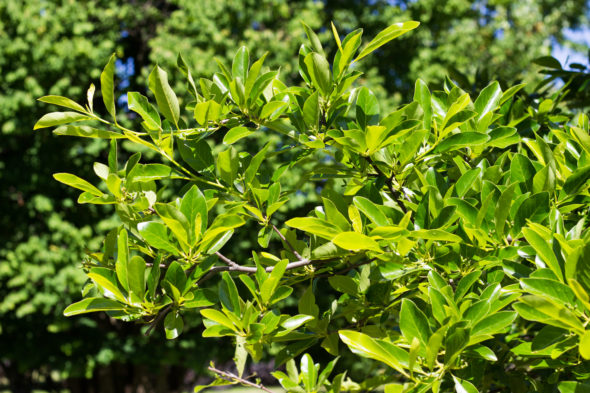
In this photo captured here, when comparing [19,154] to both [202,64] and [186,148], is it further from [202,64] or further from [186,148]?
[186,148]

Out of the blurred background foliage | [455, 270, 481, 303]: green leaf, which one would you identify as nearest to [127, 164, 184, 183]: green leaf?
[455, 270, 481, 303]: green leaf

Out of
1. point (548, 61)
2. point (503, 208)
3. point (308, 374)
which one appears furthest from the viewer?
point (548, 61)

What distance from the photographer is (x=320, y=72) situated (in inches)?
41.0

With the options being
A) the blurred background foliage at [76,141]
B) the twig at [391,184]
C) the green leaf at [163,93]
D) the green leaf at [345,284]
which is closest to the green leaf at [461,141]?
the twig at [391,184]

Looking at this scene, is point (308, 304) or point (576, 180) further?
point (308, 304)

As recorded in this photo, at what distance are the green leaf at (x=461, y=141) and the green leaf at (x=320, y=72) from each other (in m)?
0.28

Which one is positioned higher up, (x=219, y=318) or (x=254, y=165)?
(x=254, y=165)

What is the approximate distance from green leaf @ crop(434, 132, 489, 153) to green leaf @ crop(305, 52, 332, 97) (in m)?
0.28

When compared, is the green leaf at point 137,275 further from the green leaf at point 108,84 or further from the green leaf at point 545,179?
the green leaf at point 545,179

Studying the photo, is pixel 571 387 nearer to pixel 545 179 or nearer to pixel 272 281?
pixel 545 179

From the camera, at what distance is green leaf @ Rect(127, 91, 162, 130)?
104 cm

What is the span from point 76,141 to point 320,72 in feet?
21.6

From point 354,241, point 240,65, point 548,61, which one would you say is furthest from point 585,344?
point 548,61

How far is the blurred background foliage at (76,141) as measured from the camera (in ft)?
20.2
